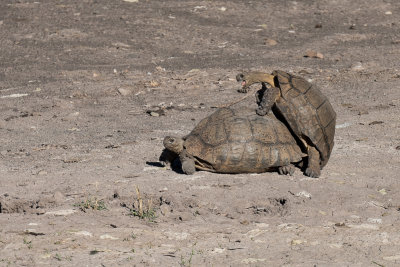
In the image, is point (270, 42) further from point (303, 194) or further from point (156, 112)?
point (303, 194)

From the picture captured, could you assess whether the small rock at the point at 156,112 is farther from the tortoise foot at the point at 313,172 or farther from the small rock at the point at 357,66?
the small rock at the point at 357,66

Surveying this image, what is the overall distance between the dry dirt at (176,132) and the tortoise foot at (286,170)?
63mm

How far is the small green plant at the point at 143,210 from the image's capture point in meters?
6.00

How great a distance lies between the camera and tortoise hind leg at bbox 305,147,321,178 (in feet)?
22.9

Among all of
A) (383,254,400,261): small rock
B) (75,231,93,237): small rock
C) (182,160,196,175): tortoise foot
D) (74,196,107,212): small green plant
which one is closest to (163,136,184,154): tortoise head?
(182,160,196,175): tortoise foot

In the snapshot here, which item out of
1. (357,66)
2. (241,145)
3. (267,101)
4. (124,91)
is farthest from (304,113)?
(357,66)

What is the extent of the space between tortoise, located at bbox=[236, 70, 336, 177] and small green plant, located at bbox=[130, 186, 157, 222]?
5.26ft

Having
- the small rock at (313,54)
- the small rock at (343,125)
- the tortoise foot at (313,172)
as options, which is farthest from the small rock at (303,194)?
the small rock at (313,54)

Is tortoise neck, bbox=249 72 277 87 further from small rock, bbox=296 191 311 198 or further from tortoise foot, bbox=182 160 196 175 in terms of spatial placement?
small rock, bbox=296 191 311 198

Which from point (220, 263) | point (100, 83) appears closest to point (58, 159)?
point (220, 263)

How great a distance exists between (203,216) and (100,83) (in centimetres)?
616

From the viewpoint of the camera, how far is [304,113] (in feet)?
23.2

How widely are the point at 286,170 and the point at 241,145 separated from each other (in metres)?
0.57

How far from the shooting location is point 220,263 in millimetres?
5113
